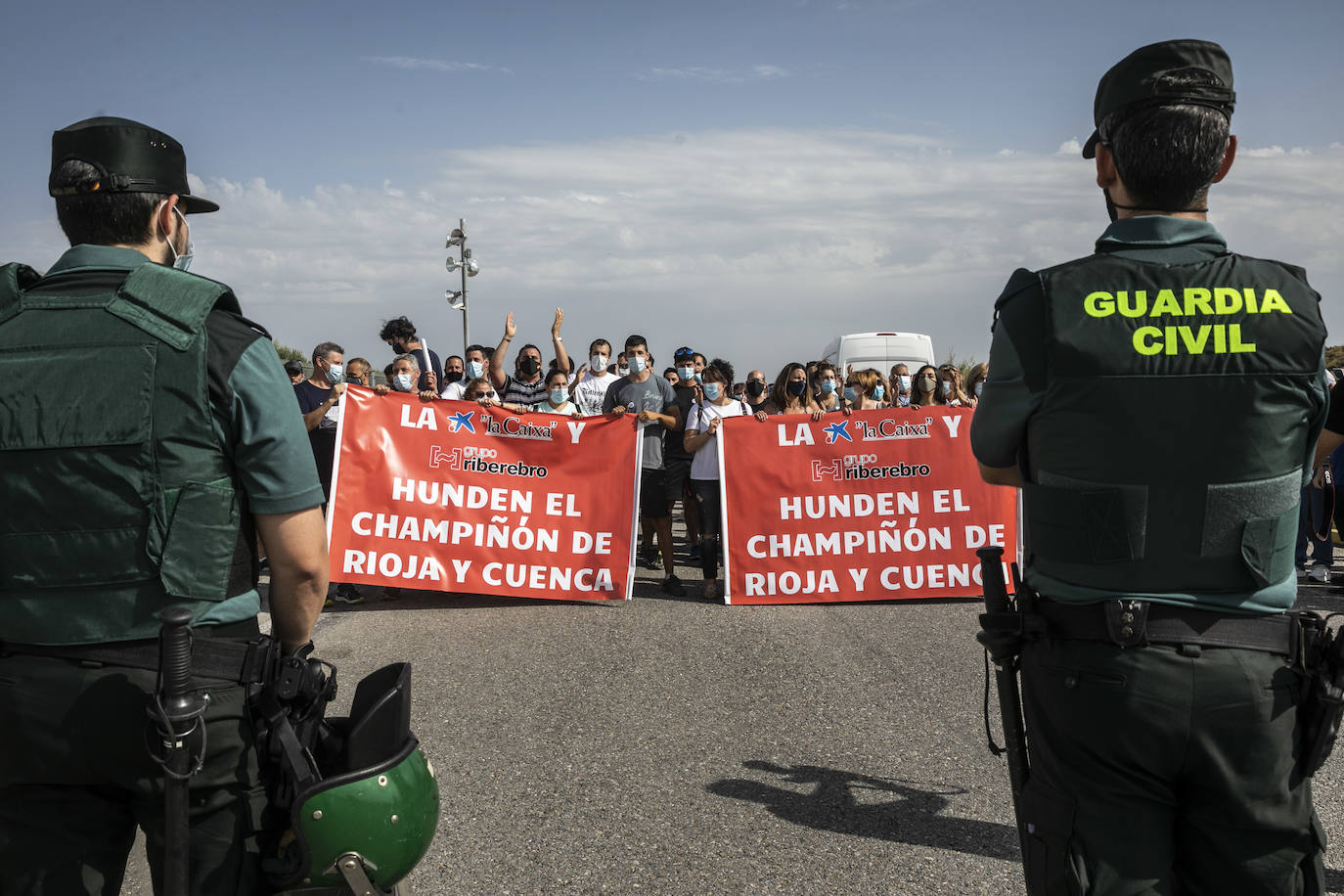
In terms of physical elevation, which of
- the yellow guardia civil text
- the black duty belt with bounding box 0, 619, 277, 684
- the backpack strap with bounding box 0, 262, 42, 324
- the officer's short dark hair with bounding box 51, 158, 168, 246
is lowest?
the black duty belt with bounding box 0, 619, 277, 684

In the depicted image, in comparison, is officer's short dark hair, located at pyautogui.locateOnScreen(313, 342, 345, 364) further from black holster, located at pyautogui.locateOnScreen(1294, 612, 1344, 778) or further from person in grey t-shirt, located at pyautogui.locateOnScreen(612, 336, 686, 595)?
black holster, located at pyautogui.locateOnScreen(1294, 612, 1344, 778)

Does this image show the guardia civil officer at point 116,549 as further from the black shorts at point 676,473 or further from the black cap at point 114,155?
the black shorts at point 676,473

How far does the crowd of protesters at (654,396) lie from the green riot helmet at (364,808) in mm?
6839

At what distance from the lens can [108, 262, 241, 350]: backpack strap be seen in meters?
1.99

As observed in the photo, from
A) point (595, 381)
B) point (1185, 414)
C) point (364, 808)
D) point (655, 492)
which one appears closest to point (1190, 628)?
point (1185, 414)

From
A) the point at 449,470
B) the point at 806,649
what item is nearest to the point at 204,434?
the point at 806,649

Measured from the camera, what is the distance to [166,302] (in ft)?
6.61

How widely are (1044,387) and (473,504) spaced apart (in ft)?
23.4

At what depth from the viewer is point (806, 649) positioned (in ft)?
22.9

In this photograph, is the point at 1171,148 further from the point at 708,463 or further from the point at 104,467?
the point at 708,463

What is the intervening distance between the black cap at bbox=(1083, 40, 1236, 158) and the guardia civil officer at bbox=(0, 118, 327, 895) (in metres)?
1.77

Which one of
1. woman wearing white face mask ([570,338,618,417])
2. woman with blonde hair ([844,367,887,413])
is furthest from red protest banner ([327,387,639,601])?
woman with blonde hair ([844,367,887,413])

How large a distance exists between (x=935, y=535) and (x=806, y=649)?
244 centimetres

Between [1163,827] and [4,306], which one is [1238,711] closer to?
[1163,827]
